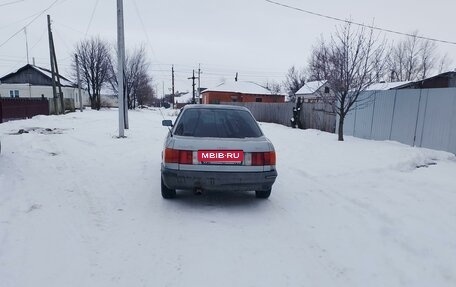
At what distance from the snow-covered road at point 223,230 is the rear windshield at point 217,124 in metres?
1.06

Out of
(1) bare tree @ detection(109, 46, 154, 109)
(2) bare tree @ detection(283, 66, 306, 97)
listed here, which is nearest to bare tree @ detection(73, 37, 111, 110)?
(1) bare tree @ detection(109, 46, 154, 109)

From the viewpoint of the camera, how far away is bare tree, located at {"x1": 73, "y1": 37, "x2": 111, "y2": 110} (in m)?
49.0

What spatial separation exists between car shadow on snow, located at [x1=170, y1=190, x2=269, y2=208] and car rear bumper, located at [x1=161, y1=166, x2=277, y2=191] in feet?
1.69

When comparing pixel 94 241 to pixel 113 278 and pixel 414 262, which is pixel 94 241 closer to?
pixel 113 278

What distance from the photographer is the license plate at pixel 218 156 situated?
457 cm

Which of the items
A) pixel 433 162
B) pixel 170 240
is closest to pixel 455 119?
pixel 433 162

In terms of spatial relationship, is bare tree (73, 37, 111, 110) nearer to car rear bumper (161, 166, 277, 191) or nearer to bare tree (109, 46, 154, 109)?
bare tree (109, 46, 154, 109)

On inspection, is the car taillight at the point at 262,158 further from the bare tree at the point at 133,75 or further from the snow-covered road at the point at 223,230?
the bare tree at the point at 133,75

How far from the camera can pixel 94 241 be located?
146 inches

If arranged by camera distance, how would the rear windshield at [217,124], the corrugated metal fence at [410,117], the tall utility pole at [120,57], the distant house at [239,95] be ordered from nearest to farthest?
the rear windshield at [217,124]
the corrugated metal fence at [410,117]
the tall utility pole at [120,57]
the distant house at [239,95]

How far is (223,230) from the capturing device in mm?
4125

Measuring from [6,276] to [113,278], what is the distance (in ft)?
3.01

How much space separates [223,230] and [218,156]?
1.01 m

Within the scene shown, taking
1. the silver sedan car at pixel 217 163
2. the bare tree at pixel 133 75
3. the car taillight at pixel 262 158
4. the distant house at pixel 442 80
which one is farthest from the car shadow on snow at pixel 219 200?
the bare tree at pixel 133 75
